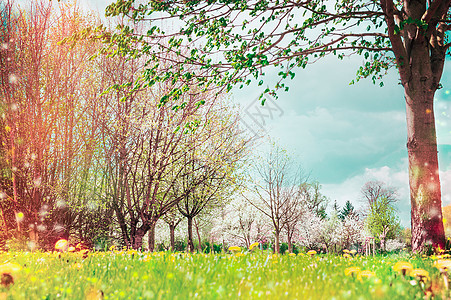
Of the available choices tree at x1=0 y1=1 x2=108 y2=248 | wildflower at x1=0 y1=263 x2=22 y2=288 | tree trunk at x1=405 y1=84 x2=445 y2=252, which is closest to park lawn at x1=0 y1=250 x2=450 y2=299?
wildflower at x1=0 y1=263 x2=22 y2=288

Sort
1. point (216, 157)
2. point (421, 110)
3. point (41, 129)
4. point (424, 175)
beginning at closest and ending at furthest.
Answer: point (424, 175) < point (421, 110) < point (41, 129) < point (216, 157)

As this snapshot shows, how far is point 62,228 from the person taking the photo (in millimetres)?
11141

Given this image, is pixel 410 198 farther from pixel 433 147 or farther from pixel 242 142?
pixel 242 142

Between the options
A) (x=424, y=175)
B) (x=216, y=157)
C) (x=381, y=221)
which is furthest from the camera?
(x=381, y=221)

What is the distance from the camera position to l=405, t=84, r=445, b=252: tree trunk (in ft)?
21.1

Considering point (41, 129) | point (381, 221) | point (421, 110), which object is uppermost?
point (41, 129)

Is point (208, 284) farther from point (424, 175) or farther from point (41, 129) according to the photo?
point (41, 129)

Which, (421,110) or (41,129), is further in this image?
(41,129)

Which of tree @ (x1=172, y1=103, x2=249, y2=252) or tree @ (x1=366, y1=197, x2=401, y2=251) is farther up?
tree @ (x1=172, y1=103, x2=249, y2=252)

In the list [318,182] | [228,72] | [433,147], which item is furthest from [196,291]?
[318,182]

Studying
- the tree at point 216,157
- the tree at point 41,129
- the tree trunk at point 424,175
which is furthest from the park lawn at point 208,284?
the tree at point 216,157

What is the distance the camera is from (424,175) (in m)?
6.50

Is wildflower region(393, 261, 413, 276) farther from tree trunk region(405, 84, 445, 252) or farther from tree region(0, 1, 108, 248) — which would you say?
tree region(0, 1, 108, 248)

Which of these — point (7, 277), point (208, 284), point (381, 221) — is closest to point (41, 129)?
point (7, 277)
